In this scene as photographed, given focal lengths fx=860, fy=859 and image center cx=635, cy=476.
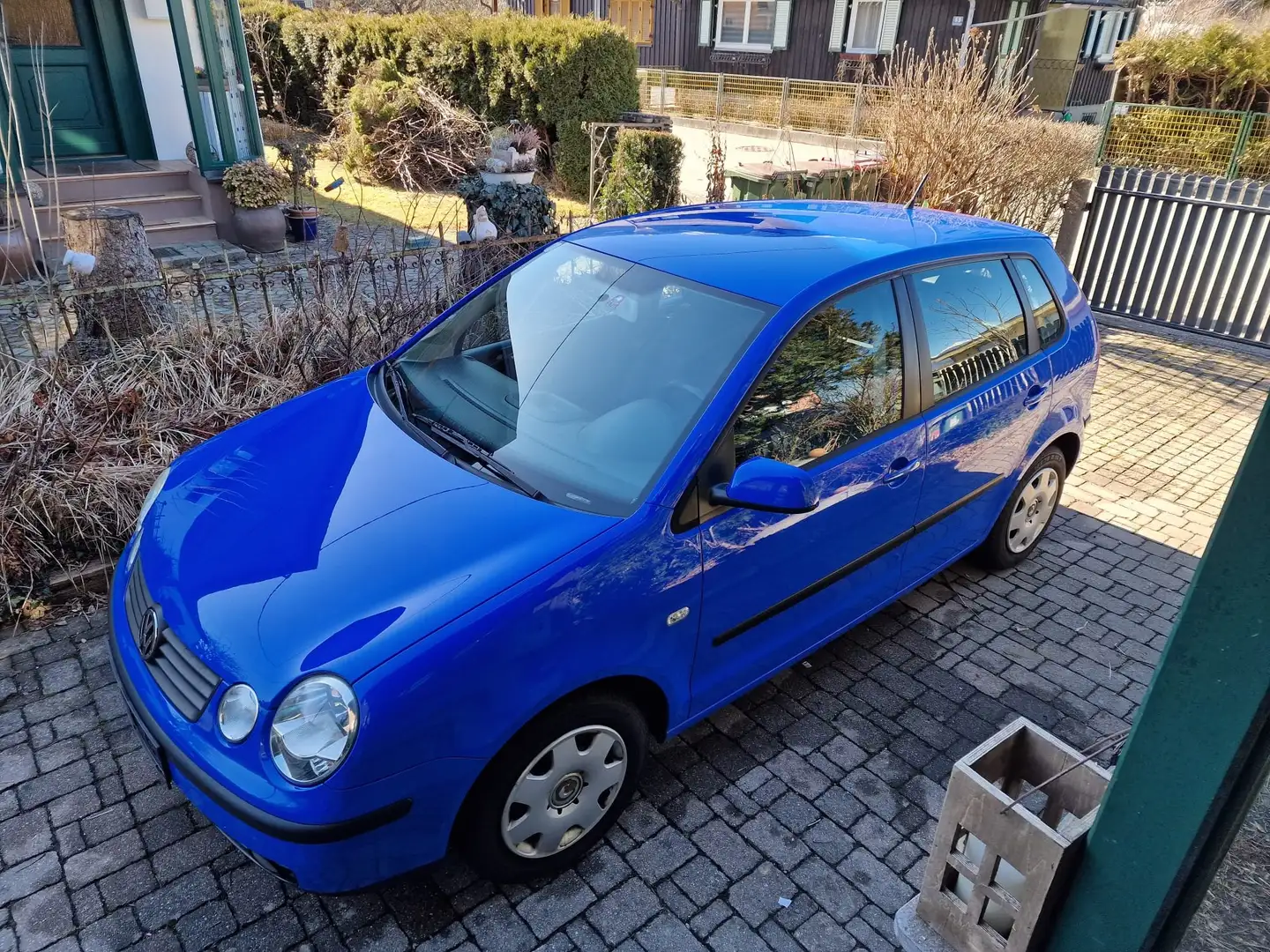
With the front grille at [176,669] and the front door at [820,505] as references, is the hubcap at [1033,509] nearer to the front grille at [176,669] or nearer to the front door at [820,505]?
the front door at [820,505]

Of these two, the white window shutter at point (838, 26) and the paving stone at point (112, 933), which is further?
the white window shutter at point (838, 26)

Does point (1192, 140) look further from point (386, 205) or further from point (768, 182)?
point (386, 205)

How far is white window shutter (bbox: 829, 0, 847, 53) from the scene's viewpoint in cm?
2295

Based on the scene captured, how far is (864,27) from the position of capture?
911 inches

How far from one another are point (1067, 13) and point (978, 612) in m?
27.3

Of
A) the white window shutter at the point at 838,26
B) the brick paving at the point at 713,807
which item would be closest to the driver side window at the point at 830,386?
the brick paving at the point at 713,807

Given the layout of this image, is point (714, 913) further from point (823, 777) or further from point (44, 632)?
point (44, 632)

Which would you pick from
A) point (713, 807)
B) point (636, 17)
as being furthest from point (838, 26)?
point (713, 807)

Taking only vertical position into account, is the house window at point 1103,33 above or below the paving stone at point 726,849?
above

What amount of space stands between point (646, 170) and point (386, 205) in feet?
16.5

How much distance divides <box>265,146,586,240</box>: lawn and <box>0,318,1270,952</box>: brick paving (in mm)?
7593

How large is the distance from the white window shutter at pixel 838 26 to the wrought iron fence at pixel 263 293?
20.5 metres

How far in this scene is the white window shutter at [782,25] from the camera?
23.8 meters

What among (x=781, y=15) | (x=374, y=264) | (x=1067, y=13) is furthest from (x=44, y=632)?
(x=1067, y=13)
